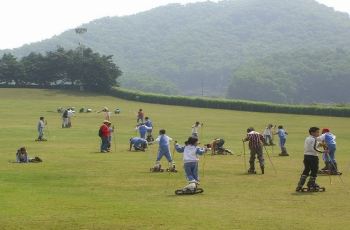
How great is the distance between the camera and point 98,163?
28531 mm

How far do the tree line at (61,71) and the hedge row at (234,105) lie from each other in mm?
4503

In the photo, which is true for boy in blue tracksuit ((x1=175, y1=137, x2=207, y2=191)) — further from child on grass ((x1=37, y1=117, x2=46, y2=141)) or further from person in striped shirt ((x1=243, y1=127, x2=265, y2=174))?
child on grass ((x1=37, y1=117, x2=46, y2=141))

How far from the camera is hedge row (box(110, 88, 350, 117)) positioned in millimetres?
85600

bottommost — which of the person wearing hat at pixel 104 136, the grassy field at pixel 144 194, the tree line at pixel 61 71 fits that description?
the grassy field at pixel 144 194

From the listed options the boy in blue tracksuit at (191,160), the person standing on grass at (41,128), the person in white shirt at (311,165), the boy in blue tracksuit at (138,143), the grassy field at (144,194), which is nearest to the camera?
the grassy field at (144,194)

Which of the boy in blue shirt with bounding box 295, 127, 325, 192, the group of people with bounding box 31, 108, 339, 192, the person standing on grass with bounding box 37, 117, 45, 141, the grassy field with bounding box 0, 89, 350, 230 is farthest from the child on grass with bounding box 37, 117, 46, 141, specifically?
the boy in blue shirt with bounding box 295, 127, 325, 192

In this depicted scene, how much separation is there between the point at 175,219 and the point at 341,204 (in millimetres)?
5320

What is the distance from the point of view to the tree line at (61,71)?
11569 centimetres

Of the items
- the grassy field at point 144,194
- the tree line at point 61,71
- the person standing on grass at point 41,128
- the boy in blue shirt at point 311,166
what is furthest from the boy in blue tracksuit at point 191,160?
the tree line at point 61,71

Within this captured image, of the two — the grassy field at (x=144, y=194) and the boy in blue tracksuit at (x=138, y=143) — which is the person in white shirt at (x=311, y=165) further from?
the boy in blue tracksuit at (x=138, y=143)

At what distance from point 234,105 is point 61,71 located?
42.1m

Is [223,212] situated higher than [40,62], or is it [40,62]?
[40,62]

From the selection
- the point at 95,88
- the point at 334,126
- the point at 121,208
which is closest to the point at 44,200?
the point at 121,208

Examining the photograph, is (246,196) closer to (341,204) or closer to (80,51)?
(341,204)
